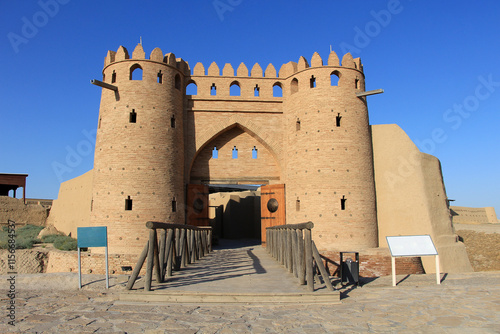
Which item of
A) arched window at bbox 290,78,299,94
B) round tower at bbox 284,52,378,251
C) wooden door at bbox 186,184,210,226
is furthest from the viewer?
arched window at bbox 290,78,299,94

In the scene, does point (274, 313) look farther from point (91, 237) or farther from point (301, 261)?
point (91, 237)

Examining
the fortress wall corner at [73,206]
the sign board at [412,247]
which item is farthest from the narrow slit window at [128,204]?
the sign board at [412,247]

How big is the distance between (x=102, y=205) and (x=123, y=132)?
3.06 m

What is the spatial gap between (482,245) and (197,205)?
16436 mm

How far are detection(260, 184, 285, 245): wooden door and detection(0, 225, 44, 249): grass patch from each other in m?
11.7

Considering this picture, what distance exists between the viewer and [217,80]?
58.8ft

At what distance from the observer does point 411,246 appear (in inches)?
336

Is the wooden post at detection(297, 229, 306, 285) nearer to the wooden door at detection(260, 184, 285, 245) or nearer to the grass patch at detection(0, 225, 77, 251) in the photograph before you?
the wooden door at detection(260, 184, 285, 245)

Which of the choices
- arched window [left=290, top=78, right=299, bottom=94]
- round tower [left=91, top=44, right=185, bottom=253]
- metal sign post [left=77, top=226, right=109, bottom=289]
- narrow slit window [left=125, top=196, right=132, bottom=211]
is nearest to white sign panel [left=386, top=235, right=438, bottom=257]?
metal sign post [left=77, top=226, right=109, bottom=289]

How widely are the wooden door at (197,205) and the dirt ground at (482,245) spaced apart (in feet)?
40.4

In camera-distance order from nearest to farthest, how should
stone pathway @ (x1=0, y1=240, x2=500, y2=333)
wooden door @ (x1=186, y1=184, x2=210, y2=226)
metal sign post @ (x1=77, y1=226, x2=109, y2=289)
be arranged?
stone pathway @ (x1=0, y1=240, x2=500, y2=333) → metal sign post @ (x1=77, y1=226, x2=109, y2=289) → wooden door @ (x1=186, y1=184, x2=210, y2=226)

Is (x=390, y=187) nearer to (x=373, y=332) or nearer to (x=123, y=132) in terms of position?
(x=123, y=132)

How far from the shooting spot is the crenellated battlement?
16.5 meters

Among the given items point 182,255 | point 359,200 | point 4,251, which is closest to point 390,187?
point 359,200
